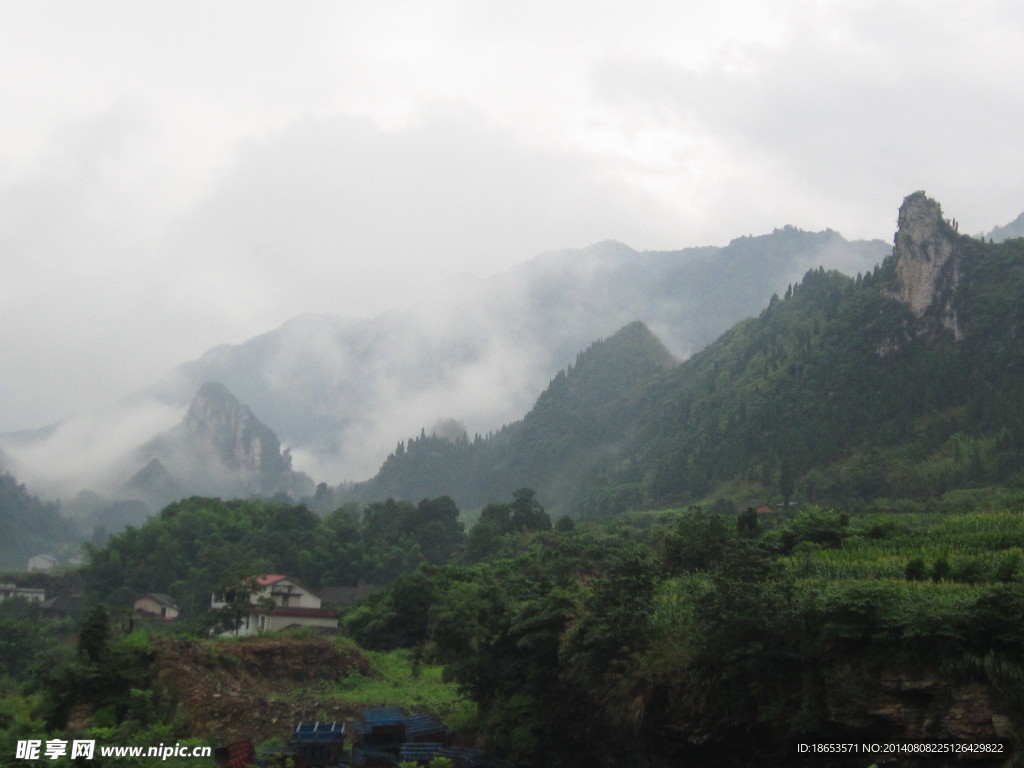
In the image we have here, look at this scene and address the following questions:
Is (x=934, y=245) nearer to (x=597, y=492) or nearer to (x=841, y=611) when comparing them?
(x=597, y=492)

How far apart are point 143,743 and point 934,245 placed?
76397 millimetres

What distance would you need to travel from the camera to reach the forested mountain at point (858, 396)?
55500 mm

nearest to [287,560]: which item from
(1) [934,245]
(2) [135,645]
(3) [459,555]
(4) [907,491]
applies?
(3) [459,555]

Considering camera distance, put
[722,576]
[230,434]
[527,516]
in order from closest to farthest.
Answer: [722,576]
[527,516]
[230,434]

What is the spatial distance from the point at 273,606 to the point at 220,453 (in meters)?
118

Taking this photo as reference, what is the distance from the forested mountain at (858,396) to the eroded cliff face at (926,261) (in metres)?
0.12

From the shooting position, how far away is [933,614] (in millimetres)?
10953

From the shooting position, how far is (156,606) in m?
49.3

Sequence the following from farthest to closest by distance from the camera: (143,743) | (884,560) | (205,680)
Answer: (205,680)
(884,560)
(143,743)

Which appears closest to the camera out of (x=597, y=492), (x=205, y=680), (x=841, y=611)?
(x=841, y=611)

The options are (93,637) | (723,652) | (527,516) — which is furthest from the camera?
(527,516)

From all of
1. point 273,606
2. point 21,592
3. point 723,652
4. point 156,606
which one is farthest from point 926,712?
point 21,592

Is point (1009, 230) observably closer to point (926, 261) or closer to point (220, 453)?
point (926, 261)

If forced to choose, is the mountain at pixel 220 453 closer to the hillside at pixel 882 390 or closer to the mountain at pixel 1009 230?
the hillside at pixel 882 390
